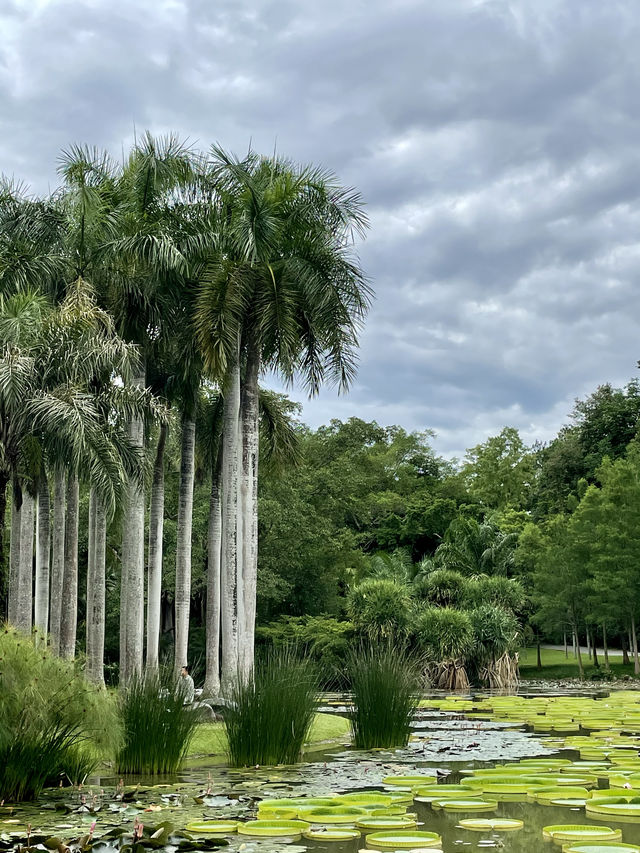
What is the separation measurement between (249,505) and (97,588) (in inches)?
185

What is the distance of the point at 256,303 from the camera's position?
20.6m

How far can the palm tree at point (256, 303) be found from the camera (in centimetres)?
1962

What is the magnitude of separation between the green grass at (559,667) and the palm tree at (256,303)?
23.1m

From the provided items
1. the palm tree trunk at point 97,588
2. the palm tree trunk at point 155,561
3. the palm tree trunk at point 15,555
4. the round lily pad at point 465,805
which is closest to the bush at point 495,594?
the palm tree trunk at point 155,561

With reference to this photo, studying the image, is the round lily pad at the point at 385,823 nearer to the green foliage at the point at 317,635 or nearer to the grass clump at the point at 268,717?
the grass clump at the point at 268,717

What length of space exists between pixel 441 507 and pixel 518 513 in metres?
5.63

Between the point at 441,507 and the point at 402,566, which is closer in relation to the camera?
the point at 402,566

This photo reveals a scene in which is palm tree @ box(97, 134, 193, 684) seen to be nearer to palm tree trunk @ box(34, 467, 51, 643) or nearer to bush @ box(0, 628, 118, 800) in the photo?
palm tree trunk @ box(34, 467, 51, 643)

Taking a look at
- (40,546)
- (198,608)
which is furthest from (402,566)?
(40,546)

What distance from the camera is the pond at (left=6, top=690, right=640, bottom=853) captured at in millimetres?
7402

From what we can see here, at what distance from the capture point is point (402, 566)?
1826 inches

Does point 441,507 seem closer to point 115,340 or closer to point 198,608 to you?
point 198,608

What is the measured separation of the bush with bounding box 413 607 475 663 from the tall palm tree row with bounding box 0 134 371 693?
14807mm

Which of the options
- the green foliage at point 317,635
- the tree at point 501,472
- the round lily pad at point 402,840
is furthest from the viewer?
the tree at point 501,472
